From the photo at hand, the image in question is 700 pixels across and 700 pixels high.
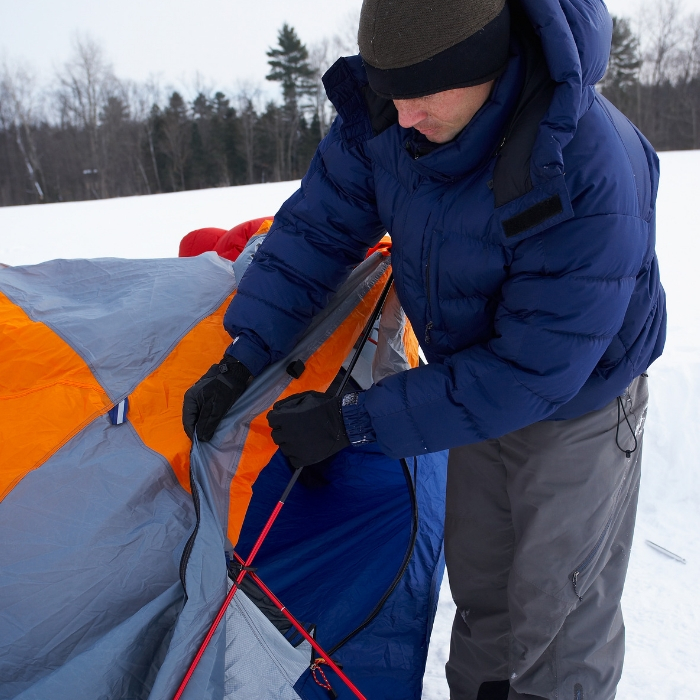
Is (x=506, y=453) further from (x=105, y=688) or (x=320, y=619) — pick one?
(x=105, y=688)

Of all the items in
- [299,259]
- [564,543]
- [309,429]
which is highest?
[299,259]

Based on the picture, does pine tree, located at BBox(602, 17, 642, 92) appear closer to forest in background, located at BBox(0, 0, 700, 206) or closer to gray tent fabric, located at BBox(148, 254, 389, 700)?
forest in background, located at BBox(0, 0, 700, 206)

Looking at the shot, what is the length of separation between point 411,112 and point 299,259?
0.62 meters

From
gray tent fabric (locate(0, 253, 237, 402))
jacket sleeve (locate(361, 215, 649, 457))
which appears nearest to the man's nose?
jacket sleeve (locate(361, 215, 649, 457))

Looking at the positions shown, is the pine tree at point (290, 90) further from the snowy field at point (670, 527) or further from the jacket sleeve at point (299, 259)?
the jacket sleeve at point (299, 259)

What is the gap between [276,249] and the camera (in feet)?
5.99

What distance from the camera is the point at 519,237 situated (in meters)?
1.26

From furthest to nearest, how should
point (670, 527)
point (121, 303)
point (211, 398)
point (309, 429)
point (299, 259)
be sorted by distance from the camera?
point (670, 527)
point (121, 303)
point (299, 259)
point (211, 398)
point (309, 429)

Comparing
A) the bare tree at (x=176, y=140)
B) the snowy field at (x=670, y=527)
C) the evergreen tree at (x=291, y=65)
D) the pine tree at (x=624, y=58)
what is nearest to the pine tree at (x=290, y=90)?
the evergreen tree at (x=291, y=65)

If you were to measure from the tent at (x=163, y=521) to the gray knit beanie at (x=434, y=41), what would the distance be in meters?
0.88

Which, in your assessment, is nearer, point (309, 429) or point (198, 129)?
point (309, 429)

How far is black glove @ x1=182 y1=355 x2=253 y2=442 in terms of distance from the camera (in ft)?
5.27

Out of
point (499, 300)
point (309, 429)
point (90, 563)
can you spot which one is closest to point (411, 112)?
point (499, 300)

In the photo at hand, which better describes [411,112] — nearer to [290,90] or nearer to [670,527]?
[670,527]
